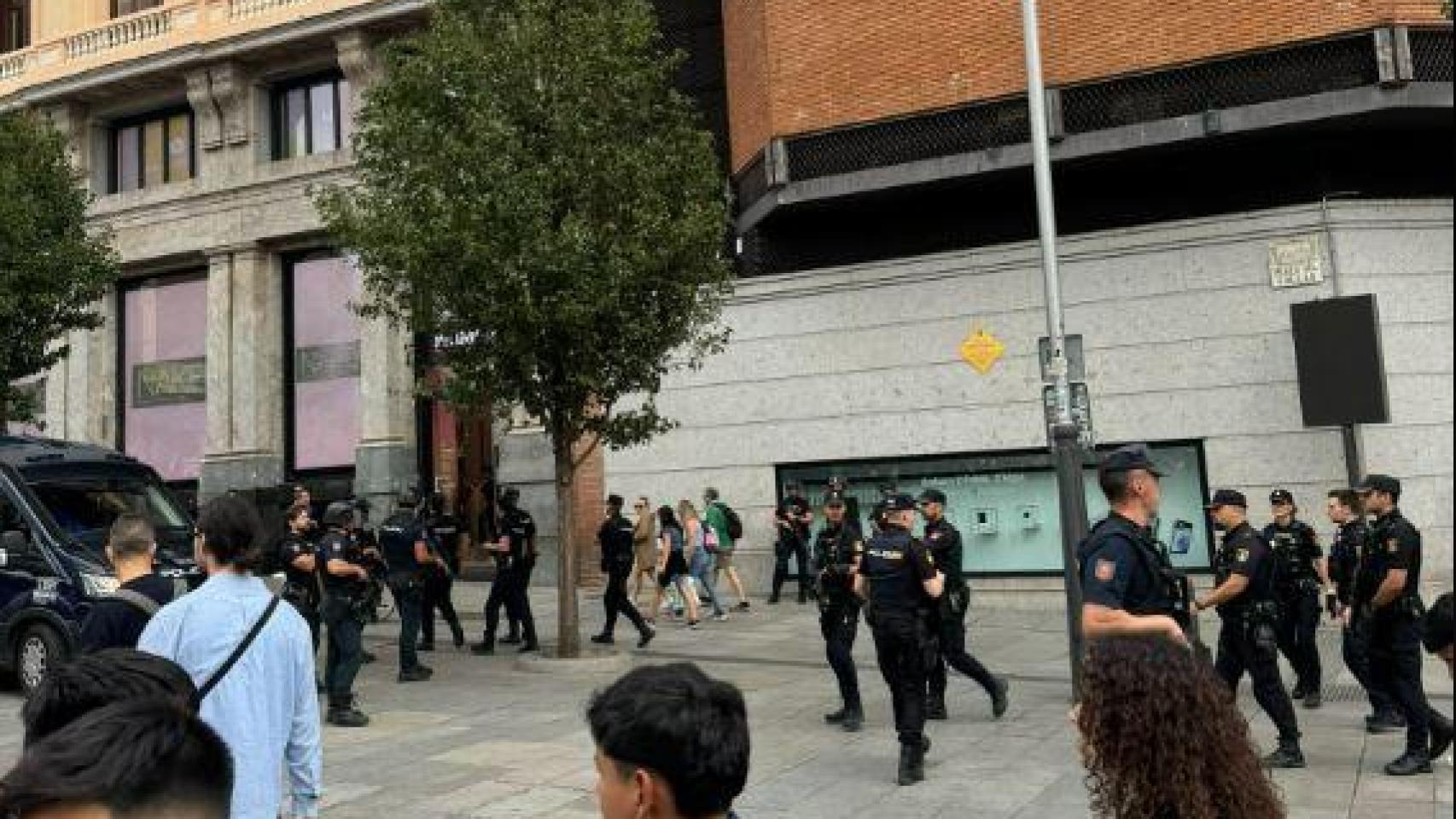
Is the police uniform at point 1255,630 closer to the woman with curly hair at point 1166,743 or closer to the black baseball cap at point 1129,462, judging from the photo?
the black baseball cap at point 1129,462

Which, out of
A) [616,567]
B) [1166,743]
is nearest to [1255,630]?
[1166,743]

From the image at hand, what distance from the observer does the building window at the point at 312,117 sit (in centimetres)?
2409

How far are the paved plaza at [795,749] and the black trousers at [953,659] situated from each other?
0.31m

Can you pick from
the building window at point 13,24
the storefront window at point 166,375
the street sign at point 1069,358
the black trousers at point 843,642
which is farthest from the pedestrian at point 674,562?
the building window at point 13,24

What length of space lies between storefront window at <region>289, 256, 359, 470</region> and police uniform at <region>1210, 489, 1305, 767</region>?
19.1 meters

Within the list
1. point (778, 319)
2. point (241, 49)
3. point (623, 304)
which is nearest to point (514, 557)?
point (623, 304)

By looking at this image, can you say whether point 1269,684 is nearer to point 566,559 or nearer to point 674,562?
point 566,559

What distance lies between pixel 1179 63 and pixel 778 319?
705 cm

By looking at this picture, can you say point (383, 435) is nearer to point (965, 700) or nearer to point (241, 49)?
point (241, 49)

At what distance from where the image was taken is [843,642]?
9195 mm

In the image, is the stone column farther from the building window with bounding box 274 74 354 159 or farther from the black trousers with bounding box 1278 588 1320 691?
the black trousers with bounding box 1278 588 1320 691

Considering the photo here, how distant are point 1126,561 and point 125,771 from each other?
14.3 ft

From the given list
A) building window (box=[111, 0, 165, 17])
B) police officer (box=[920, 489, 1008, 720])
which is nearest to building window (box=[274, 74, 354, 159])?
building window (box=[111, 0, 165, 17])

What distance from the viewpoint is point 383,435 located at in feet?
74.0
